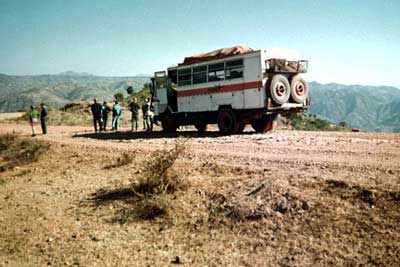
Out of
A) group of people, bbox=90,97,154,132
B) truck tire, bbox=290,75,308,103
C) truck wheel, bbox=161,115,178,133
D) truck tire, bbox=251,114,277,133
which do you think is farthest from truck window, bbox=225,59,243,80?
group of people, bbox=90,97,154,132

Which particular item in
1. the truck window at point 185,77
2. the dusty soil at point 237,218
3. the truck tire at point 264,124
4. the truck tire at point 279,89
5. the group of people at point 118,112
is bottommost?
the dusty soil at point 237,218

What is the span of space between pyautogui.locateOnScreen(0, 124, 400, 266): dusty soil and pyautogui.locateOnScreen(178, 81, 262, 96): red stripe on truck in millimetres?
5558

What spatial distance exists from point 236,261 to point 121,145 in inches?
369

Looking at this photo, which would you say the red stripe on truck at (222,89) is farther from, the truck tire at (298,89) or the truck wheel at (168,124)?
the truck tire at (298,89)

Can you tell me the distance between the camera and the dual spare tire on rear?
14953 millimetres

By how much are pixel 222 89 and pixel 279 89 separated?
2411mm

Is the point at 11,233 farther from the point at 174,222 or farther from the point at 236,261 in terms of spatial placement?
the point at 236,261

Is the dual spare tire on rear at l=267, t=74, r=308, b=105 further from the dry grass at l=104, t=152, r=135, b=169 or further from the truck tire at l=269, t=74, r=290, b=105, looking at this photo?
the dry grass at l=104, t=152, r=135, b=169

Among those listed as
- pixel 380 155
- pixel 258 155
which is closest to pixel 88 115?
pixel 258 155

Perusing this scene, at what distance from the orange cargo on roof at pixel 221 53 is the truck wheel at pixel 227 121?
7.46ft

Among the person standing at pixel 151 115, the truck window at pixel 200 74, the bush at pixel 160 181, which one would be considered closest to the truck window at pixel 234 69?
the truck window at pixel 200 74

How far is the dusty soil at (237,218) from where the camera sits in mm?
5676

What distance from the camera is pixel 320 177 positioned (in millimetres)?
7344

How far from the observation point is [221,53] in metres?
16.3
